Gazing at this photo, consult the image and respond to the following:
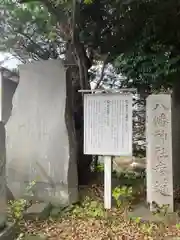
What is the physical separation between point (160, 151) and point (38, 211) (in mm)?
2242

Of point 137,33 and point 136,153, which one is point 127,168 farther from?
point 137,33

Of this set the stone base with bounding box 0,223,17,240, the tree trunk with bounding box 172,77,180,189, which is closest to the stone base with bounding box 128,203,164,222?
the tree trunk with bounding box 172,77,180,189

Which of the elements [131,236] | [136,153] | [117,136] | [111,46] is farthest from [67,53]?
[131,236]

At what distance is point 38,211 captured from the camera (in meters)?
4.88

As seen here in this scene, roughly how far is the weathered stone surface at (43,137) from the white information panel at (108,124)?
0.48 meters

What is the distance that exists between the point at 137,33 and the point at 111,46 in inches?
25.6

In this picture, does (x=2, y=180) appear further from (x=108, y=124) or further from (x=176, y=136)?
(x=176, y=136)

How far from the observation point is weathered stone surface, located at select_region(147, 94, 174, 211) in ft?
16.2

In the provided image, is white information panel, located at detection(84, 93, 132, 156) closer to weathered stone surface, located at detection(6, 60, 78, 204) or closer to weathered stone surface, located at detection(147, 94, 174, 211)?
weathered stone surface, located at detection(147, 94, 174, 211)

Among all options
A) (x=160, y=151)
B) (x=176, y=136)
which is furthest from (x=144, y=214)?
(x=176, y=136)

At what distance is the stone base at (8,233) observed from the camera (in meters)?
3.48

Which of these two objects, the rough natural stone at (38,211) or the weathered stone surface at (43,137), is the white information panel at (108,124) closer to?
the weathered stone surface at (43,137)

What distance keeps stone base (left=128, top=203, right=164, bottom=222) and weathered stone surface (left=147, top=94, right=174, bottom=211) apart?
201mm

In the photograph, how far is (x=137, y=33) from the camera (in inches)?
232
